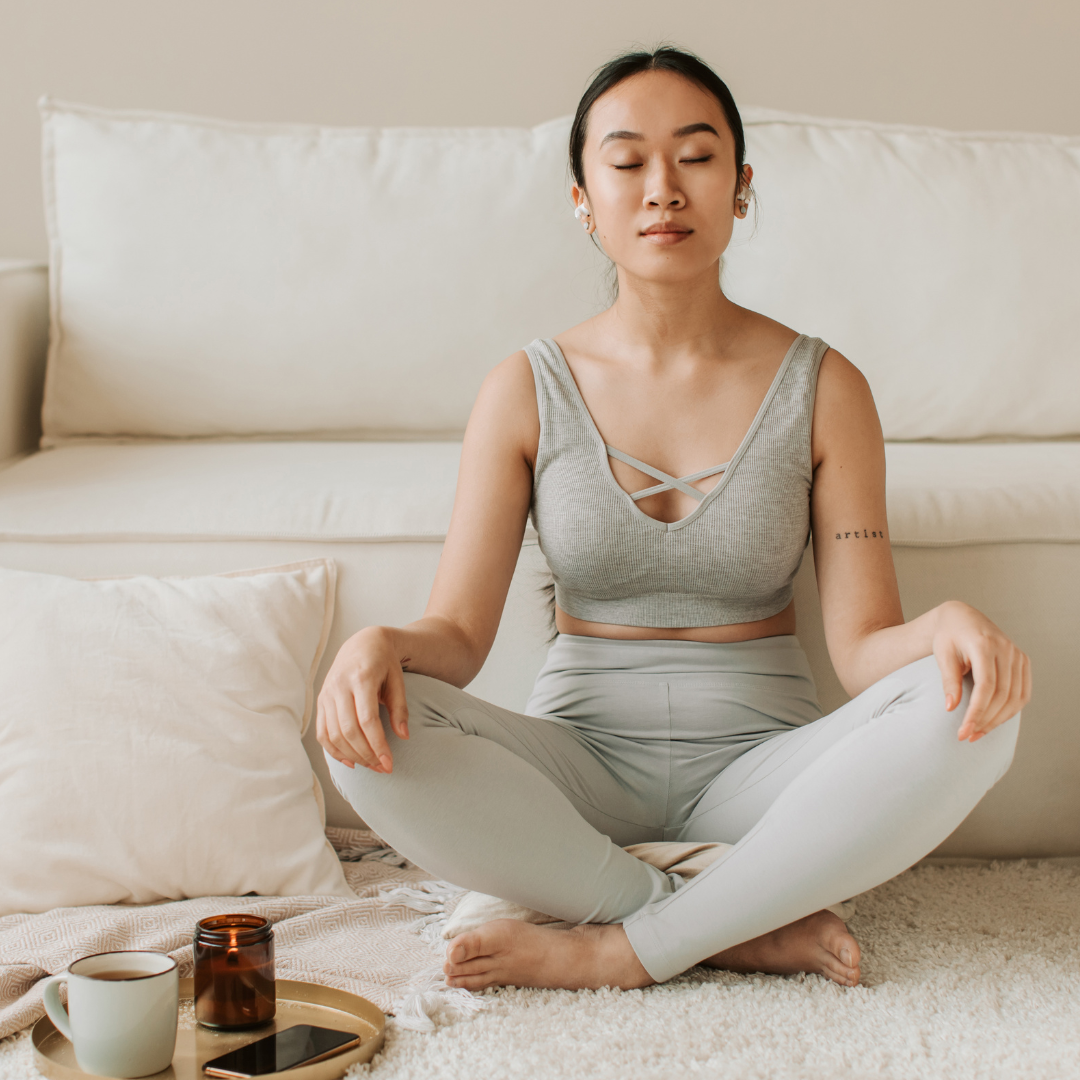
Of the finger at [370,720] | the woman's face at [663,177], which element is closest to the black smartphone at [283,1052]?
the finger at [370,720]

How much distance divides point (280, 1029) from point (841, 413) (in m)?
0.77

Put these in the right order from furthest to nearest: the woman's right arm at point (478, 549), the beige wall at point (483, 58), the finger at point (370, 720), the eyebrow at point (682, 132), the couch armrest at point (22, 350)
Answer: the beige wall at point (483, 58) < the couch armrest at point (22, 350) < the eyebrow at point (682, 132) < the woman's right arm at point (478, 549) < the finger at point (370, 720)

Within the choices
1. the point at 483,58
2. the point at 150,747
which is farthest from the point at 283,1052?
the point at 483,58

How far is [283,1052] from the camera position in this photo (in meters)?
0.83

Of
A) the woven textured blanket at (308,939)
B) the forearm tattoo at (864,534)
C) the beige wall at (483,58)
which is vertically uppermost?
the beige wall at (483,58)

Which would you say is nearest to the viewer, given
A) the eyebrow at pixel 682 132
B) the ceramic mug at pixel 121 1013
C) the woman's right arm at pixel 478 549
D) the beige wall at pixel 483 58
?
the ceramic mug at pixel 121 1013

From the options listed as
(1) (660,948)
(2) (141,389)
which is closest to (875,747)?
(1) (660,948)

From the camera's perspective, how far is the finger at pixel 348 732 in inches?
34.7

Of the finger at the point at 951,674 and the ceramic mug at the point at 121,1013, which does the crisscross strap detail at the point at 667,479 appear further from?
the ceramic mug at the point at 121,1013

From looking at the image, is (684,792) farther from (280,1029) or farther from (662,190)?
(662,190)

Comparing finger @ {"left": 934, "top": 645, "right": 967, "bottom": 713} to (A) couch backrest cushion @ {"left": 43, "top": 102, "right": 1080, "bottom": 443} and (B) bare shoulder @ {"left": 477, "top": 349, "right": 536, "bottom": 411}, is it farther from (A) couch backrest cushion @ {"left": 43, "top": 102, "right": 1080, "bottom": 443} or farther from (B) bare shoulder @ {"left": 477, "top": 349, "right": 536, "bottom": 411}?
(A) couch backrest cushion @ {"left": 43, "top": 102, "right": 1080, "bottom": 443}

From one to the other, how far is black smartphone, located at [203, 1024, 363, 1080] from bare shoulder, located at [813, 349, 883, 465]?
0.71 m

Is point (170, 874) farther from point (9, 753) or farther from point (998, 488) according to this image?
point (998, 488)

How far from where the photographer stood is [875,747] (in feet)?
2.91
